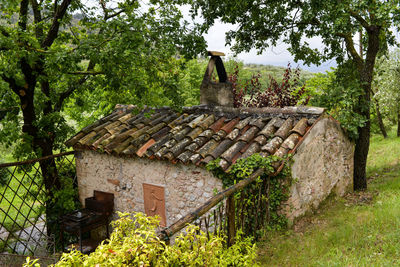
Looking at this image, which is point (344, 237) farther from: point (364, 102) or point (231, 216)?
point (364, 102)

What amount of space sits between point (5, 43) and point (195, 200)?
4326 mm

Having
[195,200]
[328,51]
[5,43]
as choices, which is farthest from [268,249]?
[328,51]

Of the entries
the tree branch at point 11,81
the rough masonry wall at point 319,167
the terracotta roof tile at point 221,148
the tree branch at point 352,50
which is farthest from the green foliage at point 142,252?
the tree branch at point 352,50

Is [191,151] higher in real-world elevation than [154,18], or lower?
lower

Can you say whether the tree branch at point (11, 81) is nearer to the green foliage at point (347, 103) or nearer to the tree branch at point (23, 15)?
the tree branch at point (23, 15)

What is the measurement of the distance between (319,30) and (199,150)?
4050 millimetres

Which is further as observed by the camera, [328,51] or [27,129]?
[328,51]

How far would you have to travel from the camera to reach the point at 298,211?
525cm

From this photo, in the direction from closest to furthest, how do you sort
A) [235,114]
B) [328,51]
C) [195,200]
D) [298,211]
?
[298,211], [195,200], [235,114], [328,51]

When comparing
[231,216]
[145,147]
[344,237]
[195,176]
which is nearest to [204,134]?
[195,176]

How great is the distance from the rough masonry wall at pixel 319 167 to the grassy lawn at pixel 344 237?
0.28 meters

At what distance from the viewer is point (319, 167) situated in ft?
19.0

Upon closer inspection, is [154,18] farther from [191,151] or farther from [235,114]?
[191,151]

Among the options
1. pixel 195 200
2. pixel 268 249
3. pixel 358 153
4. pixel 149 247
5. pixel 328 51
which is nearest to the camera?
pixel 149 247
